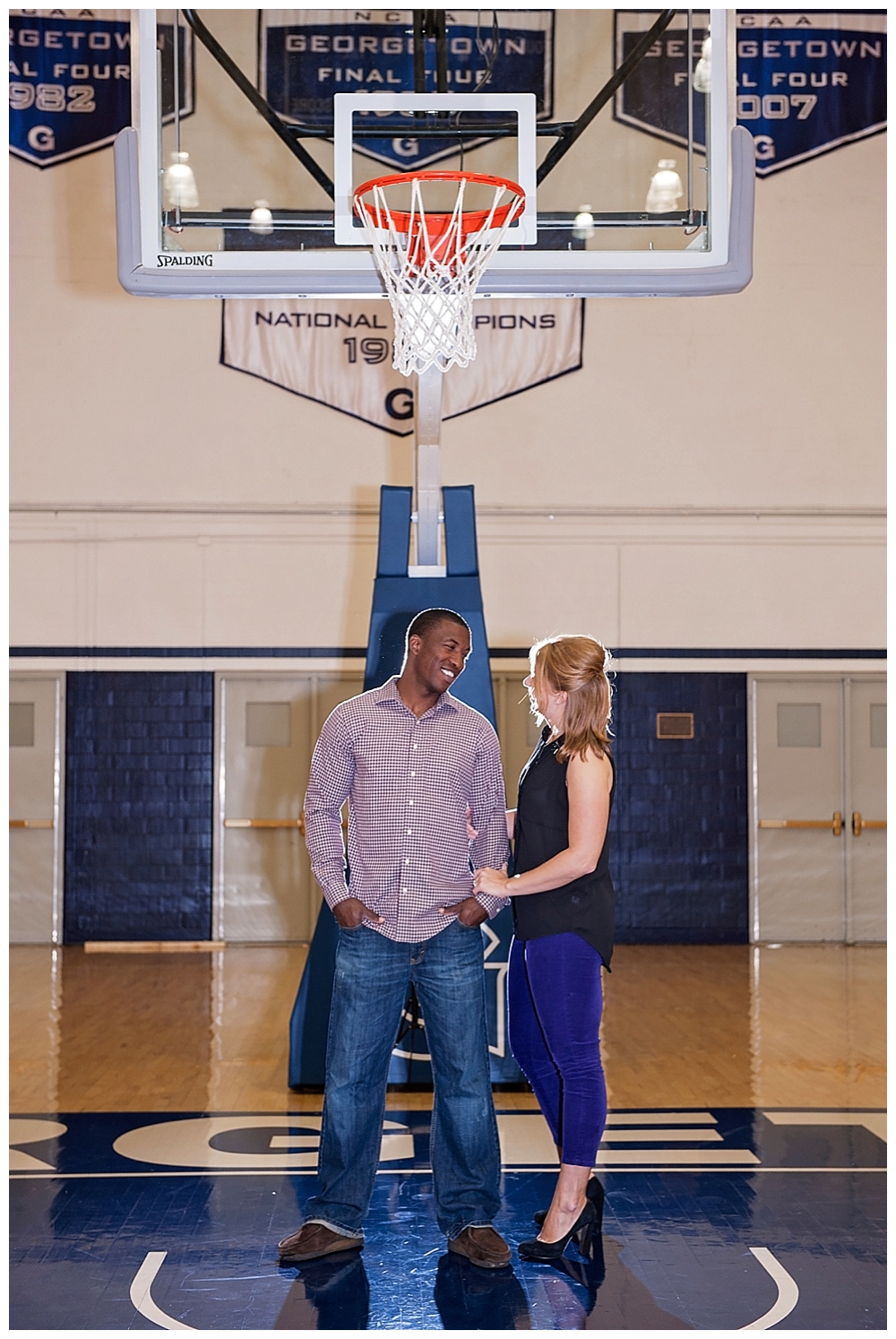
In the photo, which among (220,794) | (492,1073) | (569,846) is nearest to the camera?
(569,846)

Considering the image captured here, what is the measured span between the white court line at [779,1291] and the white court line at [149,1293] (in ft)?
4.96

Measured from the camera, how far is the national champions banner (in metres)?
10.7

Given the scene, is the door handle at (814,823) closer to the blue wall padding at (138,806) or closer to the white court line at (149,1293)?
the blue wall padding at (138,806)

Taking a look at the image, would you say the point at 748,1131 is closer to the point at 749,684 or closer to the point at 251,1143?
the point at 251,1143

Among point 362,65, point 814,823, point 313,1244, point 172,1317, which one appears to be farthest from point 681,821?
point 172,1317

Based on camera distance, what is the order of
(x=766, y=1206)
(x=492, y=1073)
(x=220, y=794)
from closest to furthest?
1. (x=766, y=1206)
2. (x=492, y=1073)
3. (x=220, y=794)

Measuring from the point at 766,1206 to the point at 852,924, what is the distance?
6792mm

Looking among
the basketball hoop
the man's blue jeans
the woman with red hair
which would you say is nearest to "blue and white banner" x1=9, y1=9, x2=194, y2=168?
the basketball hoop

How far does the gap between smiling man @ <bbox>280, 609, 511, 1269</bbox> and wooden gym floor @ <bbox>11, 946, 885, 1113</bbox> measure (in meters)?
1.85

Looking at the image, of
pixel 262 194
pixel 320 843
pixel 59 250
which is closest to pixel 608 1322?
pixel 320 843

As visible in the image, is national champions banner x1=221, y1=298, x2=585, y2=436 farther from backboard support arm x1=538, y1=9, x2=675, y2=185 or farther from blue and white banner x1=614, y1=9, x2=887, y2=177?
backboard support arm x1=538, y1=9, x2=675, y2=185

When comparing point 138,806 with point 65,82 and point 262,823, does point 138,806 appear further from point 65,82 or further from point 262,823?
point 65,82

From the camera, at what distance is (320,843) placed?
13.0ft

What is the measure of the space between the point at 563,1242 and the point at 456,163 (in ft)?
12.6
